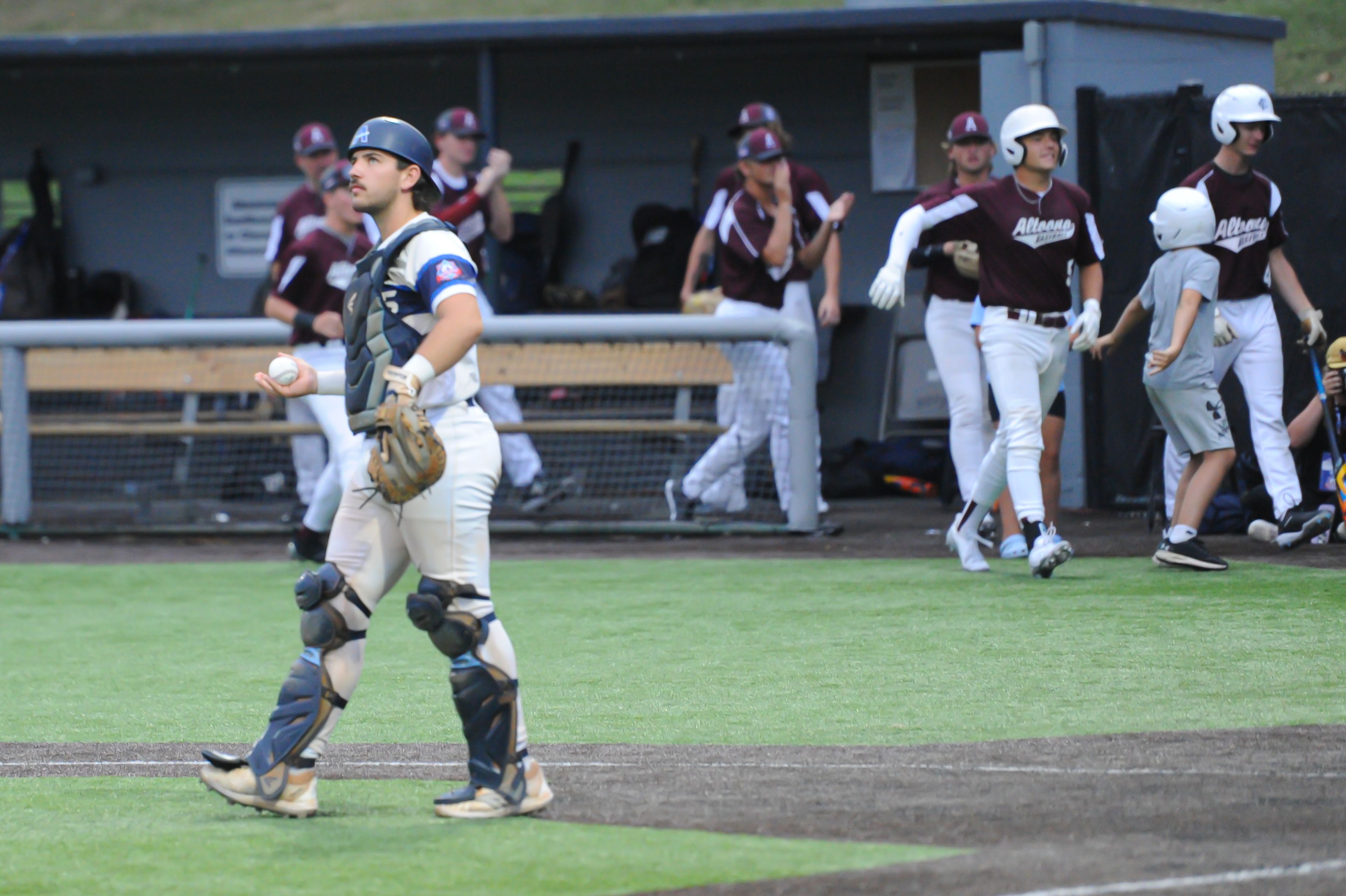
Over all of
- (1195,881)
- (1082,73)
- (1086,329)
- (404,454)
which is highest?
(1082,73)

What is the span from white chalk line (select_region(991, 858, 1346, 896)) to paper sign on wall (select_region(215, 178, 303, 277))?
12986mm

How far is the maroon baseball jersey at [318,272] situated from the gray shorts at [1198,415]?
431cm

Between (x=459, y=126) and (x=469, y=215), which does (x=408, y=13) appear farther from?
(x=469, y=215)

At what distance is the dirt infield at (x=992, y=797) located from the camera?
3762 mm

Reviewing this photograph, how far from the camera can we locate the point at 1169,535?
8750 mm

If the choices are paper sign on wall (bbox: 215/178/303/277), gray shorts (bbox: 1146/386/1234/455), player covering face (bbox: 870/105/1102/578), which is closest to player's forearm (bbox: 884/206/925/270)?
player covering face (bbox: 870/105/1102/578)

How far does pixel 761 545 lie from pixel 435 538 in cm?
644

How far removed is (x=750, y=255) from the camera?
1113cm

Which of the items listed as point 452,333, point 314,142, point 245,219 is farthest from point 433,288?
point 245,219

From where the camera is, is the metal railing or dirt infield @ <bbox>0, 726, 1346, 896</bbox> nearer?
dirt infield @ <bbox>0, 726, 1346, 896</bbox>

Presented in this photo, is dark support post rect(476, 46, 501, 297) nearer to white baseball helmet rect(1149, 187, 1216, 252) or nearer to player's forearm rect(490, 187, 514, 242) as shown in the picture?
player's forearm rect(490, 187, 514, 242)

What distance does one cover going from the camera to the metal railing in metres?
10.9

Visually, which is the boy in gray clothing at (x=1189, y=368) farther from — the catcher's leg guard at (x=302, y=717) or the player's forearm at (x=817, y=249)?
the catcher's leg guard at (x=302, y=717)

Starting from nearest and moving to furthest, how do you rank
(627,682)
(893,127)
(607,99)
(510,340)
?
(627,682) < (510,340) < (893,127) < (607,99)
